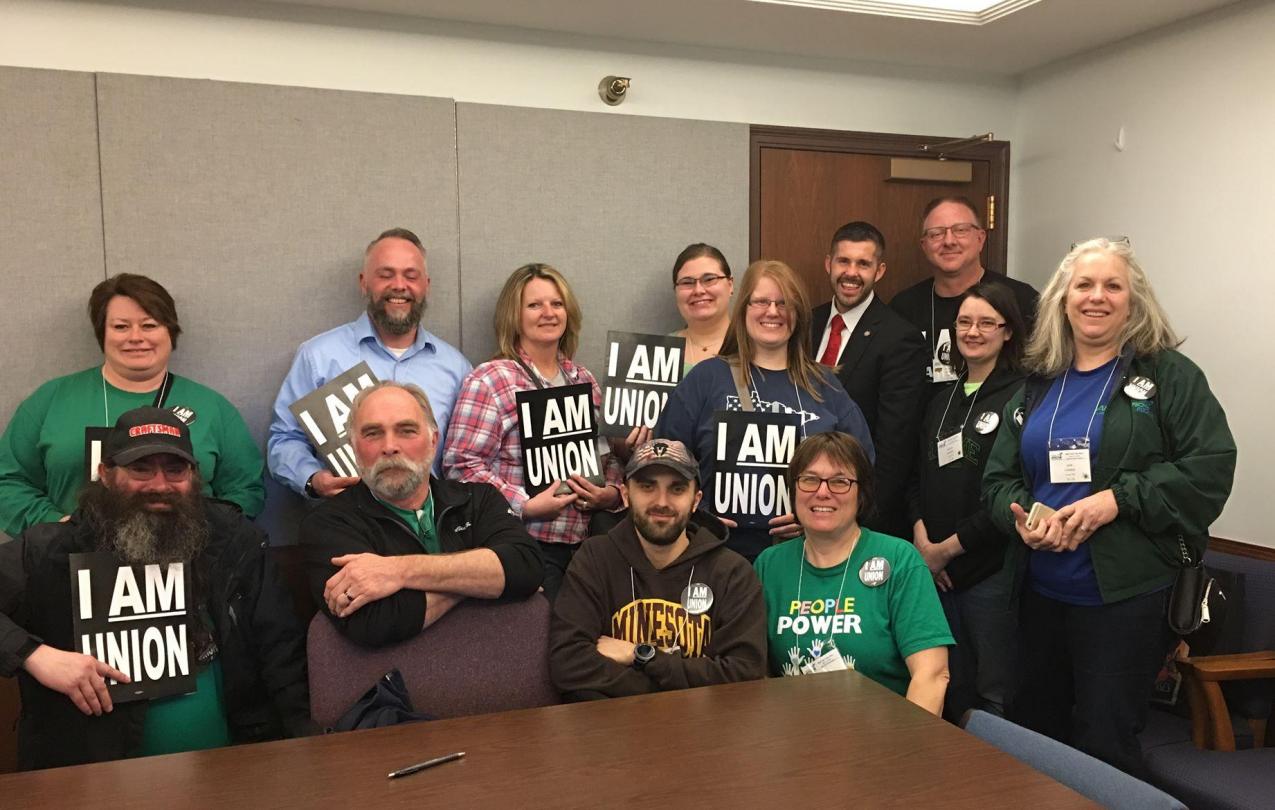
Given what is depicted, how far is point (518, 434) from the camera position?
122 inches

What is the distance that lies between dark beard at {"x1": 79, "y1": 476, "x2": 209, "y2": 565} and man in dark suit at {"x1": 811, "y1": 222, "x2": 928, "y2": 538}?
2.09 metres

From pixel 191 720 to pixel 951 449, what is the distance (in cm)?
236

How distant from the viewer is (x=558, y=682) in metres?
2.26

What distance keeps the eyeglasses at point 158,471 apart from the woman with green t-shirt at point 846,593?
154cm

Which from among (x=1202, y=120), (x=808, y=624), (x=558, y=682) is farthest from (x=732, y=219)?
(x=558, y=682)

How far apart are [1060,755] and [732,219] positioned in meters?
2.94

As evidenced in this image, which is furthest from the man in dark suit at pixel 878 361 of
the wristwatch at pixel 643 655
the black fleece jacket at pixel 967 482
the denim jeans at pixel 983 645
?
the wristwatch at pixel 643 655

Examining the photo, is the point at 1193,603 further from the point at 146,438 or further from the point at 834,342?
the point at 146,438

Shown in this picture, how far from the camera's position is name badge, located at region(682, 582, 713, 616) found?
7.88 ft

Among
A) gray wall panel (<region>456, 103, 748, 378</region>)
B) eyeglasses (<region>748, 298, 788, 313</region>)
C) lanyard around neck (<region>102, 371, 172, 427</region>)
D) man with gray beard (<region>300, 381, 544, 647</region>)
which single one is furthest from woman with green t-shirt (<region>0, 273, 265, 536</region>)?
eyeglasses (<region>748, 298, 788, 313</region>)

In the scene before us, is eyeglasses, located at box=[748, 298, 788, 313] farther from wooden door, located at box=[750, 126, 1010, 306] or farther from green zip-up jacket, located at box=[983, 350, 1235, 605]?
wooden door, located at box=[750, 126, 1010, 306]

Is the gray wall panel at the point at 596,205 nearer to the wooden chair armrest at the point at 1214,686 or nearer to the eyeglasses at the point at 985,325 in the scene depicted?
the eyeglasses at the point at 985,325

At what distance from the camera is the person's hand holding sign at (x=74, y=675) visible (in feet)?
7.07

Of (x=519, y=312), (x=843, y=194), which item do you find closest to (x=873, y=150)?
(x=843, y=194)
